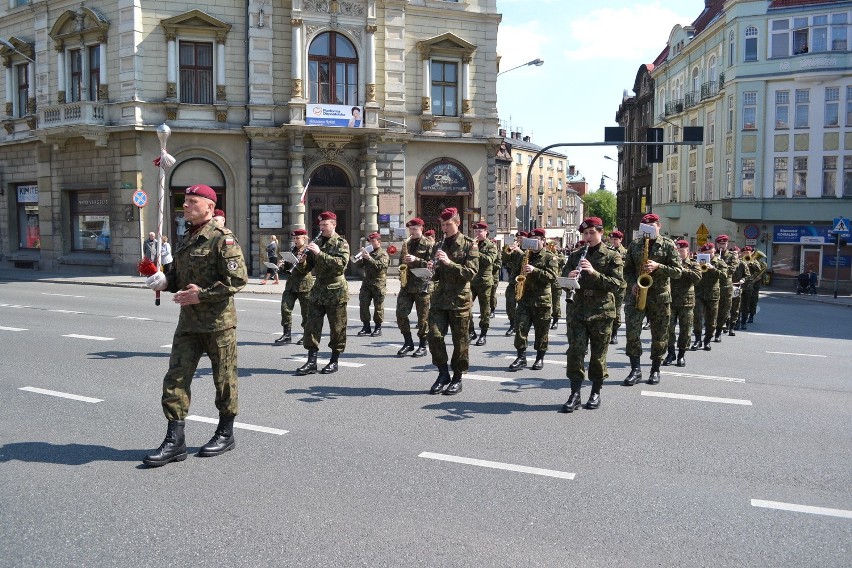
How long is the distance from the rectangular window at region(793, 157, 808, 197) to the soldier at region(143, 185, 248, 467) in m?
38.2

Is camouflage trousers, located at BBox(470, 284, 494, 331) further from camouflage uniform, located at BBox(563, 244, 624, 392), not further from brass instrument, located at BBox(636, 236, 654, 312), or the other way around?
camouflage uniform, located at BBox(563, 244, 624, 392)

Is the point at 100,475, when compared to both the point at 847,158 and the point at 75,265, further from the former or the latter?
the point at 847,158

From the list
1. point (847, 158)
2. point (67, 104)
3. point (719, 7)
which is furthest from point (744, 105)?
point (67, 104)

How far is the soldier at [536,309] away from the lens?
10560 mm

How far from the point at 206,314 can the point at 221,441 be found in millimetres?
1085

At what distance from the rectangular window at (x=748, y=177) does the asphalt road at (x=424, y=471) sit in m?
31.5

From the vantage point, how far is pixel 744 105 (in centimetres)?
3956

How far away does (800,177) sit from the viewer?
3856 cm

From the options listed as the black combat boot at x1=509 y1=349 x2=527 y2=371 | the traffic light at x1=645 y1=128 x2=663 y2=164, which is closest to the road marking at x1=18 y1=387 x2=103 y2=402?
the black combat boot at x1=509 y1=349 x2=527 y2=371

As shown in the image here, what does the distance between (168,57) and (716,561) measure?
89.6 feet

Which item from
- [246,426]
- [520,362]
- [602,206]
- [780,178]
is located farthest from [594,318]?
[602,206]

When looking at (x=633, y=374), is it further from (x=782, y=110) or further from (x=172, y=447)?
(x=782, y=110)

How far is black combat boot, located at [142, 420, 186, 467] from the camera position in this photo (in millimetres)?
6059

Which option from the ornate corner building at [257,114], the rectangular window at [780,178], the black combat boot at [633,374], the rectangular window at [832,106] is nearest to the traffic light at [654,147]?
the ornate corner building at [257,114]
